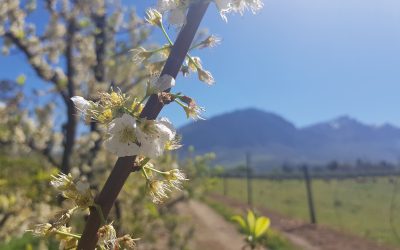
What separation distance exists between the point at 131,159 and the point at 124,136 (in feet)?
0.20

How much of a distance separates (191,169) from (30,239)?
16.6 feet

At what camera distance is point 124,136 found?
119cm

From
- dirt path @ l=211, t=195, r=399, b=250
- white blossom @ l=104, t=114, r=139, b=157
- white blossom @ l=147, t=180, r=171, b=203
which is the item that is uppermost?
white blossom @ l=104, t=114, r=139, b=157

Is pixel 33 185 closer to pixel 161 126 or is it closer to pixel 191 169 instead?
pixel 161 126

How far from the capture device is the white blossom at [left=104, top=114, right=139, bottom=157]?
119cm

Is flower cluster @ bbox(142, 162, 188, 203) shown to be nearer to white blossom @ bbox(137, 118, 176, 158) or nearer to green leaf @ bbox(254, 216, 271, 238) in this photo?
white blossom @ bbox(137, 118, 176, 158)

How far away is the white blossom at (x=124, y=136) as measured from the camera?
47.0 inches

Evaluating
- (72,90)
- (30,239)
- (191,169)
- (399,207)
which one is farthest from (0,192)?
(399,207)

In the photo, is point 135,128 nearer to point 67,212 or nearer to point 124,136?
point 124,136

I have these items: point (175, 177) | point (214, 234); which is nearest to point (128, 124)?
point (175, 177)

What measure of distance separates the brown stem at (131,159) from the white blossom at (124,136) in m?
0.03

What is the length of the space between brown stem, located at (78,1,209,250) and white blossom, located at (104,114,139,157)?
3 cm

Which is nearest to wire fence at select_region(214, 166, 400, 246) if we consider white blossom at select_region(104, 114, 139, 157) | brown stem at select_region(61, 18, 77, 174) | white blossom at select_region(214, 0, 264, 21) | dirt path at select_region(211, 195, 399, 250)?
dirt path at select_region(211, 195, 399, 250)

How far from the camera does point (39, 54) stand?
25.5 feet
